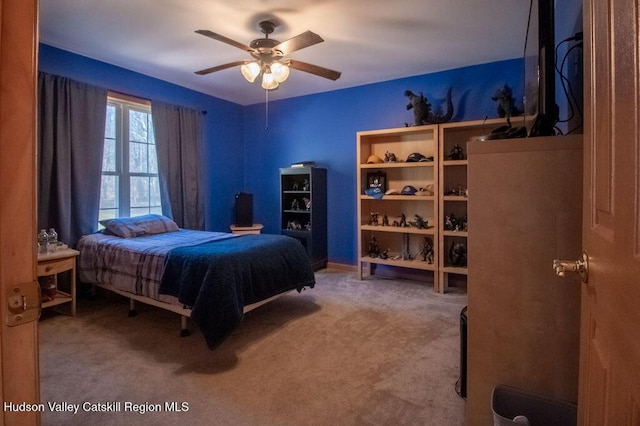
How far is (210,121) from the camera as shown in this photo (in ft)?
16.3

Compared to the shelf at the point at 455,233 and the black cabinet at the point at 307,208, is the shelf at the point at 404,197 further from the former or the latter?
the black cabinet at the point at 307,208

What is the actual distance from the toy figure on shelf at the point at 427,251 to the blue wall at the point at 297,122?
3.31 ft

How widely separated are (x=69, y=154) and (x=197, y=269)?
2.09m

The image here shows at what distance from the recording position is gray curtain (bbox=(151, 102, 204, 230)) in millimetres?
4203

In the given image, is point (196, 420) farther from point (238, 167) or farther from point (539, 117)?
point (238, 167)

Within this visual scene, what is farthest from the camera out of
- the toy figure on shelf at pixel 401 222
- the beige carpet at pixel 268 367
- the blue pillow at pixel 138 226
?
the toy figure on shelf at pixel 401 222

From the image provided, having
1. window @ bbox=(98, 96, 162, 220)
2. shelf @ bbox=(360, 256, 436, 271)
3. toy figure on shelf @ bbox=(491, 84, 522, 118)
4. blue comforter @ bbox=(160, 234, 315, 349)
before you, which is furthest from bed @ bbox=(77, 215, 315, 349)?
toy figure on shelf @ bbox=(491, 84, 522, 118)

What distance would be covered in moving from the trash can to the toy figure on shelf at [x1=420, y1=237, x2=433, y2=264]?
2.65 meters

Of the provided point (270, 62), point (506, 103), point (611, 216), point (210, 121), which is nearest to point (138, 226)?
point (210, 121)

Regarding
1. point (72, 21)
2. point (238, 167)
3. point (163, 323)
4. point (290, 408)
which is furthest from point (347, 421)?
point (238, 167)

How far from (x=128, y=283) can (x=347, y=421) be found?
7.25 feet

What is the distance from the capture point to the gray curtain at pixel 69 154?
3.20m

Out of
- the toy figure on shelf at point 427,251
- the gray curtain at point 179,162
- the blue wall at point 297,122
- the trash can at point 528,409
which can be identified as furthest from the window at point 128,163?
the trash can at point 528,409

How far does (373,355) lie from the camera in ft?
7.55
